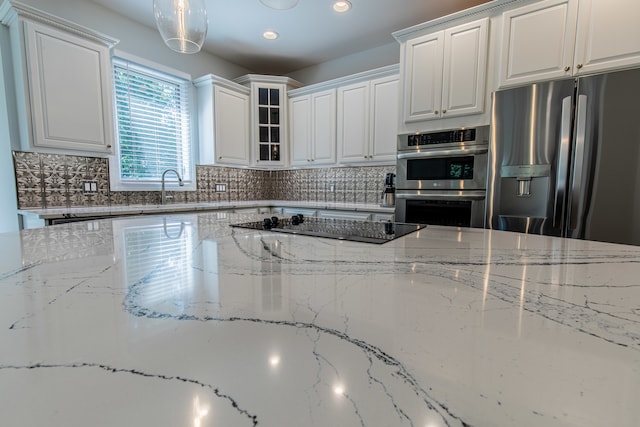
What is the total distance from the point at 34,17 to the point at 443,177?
322 centimetres

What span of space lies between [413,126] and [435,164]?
42 centimetres

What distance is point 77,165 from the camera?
2.62 m

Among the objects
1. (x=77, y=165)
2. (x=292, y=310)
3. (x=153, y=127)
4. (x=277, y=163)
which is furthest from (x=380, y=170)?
(x=292, y=310)

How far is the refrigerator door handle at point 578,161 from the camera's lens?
1.89 m

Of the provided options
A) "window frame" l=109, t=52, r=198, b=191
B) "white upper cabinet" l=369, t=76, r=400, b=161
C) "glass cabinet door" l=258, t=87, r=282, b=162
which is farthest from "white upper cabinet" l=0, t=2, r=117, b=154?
"white upper cabinet" l=369, t=76, r=400, b=161

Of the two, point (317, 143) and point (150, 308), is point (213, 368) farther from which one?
point (317, 143)

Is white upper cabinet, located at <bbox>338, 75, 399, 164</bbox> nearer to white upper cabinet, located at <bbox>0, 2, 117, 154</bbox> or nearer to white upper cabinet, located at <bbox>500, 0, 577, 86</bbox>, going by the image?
white upper cabinet, located at <bbox>500, 0, 577, 86</bbox>

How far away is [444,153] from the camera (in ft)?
8.09

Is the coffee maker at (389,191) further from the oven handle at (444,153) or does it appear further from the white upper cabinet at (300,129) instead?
the white upper cabinet at (300,129)

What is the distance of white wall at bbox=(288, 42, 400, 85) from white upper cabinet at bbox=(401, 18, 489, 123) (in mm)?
770

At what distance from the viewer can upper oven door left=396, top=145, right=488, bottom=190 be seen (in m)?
2.34

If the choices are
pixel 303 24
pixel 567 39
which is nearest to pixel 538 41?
pixel 567 39

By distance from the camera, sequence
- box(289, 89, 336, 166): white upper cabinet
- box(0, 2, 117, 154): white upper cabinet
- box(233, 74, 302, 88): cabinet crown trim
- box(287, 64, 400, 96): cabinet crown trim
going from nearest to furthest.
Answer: box(0, 2, 117, 154): white upper cabinet < box(287, 64, 400, 96): cabinet crown trim < box(289, 89, 336, 166): white upper cabinet < box(233, 74, 302, 88): cabinet crown trim

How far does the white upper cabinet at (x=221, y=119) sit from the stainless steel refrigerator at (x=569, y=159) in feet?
8.77
